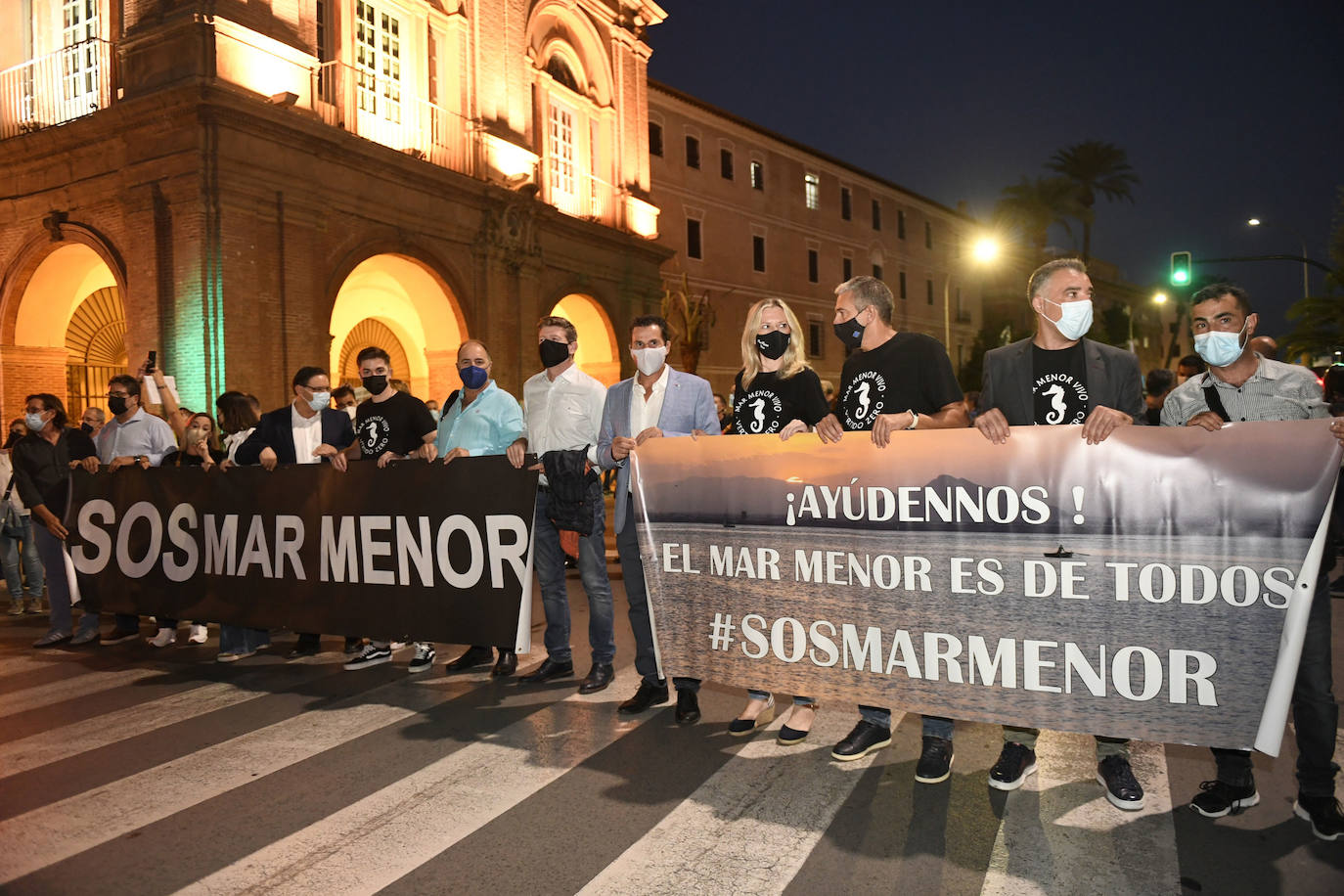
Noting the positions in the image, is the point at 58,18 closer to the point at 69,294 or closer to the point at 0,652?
the point at 69,294

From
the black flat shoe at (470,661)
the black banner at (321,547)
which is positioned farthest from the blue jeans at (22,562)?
the black flat shoe at (470,661)

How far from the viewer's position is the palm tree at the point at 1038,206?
52750mm

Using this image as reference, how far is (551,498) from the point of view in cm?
569

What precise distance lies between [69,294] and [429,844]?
695 inches

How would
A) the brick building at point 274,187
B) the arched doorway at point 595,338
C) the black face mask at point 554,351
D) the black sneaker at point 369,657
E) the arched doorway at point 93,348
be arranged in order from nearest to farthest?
the black face mask at point 554,351 → the black sneaker at point 369,657 → the brick building at point 274,187 → the arched doorway at point 93,348 → the arched doorway at point 595,338

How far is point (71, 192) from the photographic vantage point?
50.8 feet

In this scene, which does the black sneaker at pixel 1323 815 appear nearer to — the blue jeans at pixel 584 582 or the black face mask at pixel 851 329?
the black face mask at pixel 851 329

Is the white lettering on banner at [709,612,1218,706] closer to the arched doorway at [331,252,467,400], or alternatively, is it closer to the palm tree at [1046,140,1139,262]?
the arched doorway at [331,252,467,400]

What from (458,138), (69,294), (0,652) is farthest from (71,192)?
(0,652)

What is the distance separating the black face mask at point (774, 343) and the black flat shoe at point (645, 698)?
1975 millimetres

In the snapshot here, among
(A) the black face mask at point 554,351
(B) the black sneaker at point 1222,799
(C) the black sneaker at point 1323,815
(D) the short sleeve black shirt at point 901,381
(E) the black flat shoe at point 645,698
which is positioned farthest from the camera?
(A) the black face mask at point 554,351

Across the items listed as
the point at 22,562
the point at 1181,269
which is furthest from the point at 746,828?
the point at 1181,269

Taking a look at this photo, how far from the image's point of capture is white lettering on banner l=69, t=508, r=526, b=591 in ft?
19.0

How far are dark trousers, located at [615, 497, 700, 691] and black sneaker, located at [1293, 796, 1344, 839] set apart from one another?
298 cm
